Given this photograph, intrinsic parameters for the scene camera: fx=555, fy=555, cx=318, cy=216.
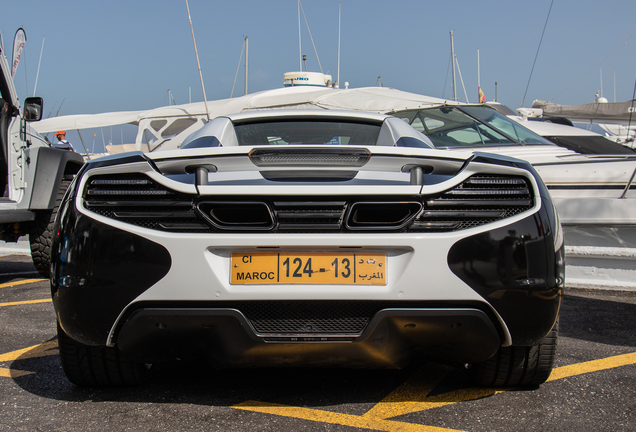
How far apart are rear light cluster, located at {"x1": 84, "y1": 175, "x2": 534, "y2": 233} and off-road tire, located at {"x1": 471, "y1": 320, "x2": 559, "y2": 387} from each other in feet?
2.04

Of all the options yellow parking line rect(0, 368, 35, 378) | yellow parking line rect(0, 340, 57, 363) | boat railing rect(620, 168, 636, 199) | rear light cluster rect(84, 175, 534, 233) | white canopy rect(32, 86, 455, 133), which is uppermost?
white canopy rect(32, 86, 455, 133)

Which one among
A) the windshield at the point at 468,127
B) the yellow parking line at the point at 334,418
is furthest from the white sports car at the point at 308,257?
the windshield at the point at 468,127

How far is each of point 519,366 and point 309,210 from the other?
114cm

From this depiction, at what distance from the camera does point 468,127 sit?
6.97 m

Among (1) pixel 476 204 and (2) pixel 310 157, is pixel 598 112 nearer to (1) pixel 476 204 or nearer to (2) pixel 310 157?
(1) pixel 476 204

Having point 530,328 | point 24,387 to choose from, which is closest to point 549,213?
point 530,328

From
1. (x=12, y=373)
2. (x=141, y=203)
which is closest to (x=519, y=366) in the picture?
(x=141, y=203)

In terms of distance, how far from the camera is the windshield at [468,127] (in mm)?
6758

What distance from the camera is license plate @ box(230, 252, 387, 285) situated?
1.92 m

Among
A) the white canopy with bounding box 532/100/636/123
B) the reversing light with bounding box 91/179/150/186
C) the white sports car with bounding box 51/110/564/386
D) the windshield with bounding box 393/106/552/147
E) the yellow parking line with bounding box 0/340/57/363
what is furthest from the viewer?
the white canopy with bounding box 532/100/636/123

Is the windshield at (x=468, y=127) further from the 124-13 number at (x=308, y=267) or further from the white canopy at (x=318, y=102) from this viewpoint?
the 124-13 number at (x=308, y=267)

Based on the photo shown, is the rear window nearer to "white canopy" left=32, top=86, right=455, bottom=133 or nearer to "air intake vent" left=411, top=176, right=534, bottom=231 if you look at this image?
"air intake vent" left=411, top=176, right=534, bottom=231

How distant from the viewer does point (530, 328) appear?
200 cm

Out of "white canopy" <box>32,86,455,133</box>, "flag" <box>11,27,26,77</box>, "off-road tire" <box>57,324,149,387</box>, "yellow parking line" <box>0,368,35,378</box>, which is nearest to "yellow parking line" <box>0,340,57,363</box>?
"yellow parking line" <box>0,368,35,378</box>
